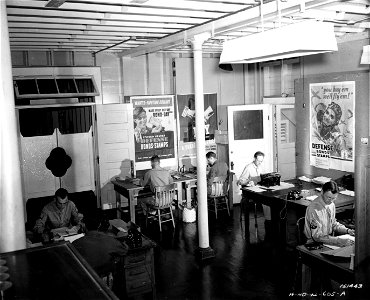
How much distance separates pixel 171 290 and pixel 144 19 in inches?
147

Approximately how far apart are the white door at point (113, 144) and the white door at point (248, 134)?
7.87 ft

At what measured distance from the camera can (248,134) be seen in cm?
1020

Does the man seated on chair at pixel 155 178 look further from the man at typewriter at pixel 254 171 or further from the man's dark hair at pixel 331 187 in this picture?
the man's dark hair at pixel 331 187

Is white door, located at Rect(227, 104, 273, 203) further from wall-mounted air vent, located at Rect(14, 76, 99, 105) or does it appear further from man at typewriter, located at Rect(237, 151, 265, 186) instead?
wall-mounted air vent, located at Rect(14, 76, 99, 105)

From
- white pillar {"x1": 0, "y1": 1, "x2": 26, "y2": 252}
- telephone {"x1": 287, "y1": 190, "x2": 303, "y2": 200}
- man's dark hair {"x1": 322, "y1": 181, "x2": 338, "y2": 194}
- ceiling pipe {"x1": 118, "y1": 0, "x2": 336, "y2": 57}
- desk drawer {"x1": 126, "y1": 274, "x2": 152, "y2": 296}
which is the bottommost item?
desk drawer {"x1": 126, "y1": 274, "x2": 152, "y2": 296}

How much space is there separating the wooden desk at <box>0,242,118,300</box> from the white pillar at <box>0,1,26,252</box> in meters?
0.66

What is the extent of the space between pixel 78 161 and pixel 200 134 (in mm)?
4216

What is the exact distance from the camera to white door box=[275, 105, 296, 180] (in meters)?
10.5

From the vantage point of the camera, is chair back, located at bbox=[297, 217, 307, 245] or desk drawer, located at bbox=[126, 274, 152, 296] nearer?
desk drawer, located at bbox=[126, 274, 152, 296]

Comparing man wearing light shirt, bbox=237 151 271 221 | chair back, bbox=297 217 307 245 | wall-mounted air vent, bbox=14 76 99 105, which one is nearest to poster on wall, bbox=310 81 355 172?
man wearing light shirt, bbox=237 151 271 221

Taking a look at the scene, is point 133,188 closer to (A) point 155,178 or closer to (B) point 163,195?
(A) point 155,178

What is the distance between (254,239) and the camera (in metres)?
7.83

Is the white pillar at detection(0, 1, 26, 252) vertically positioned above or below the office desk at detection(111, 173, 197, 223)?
above

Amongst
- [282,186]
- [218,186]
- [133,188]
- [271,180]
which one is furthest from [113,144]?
[282,186]
